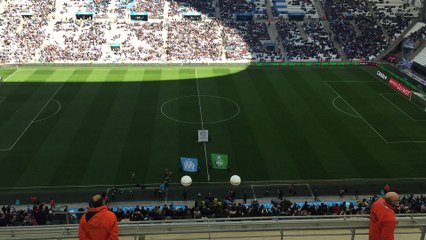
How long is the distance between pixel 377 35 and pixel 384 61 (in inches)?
393

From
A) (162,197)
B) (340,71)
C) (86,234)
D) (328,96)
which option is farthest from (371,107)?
(86,234)

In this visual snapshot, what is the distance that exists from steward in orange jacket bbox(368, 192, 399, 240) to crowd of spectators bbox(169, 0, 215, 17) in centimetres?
8041

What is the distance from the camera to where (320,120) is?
45594 millimetres

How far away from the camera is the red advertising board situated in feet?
175

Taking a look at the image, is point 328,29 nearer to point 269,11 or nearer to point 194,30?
point 269,11

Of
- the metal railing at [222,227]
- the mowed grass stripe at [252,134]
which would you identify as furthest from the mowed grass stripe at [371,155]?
the metal railing at [222,227]

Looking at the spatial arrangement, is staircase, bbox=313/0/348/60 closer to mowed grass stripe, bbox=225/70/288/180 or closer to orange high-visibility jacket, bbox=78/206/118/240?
mowed grass stripe, bbox=225/70/288/180

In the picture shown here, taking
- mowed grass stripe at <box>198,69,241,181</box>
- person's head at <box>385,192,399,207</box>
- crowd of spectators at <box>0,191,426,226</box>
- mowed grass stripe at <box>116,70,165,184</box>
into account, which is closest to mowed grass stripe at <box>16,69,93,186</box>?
mowed grass stripe at <box>116,70,165,184</box>

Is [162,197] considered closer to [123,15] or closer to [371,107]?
[371,107]

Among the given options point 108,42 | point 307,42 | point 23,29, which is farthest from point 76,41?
point 307,42

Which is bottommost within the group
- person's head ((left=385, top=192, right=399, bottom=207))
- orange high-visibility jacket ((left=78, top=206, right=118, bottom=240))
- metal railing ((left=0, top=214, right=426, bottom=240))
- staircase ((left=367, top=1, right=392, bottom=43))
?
staircase ((left=367, top=1, right=392, bottom=43))

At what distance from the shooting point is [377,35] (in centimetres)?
8025

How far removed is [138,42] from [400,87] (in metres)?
46.4

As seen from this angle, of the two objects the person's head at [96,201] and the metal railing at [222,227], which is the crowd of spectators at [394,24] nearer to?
the metal railing at [222,227]
